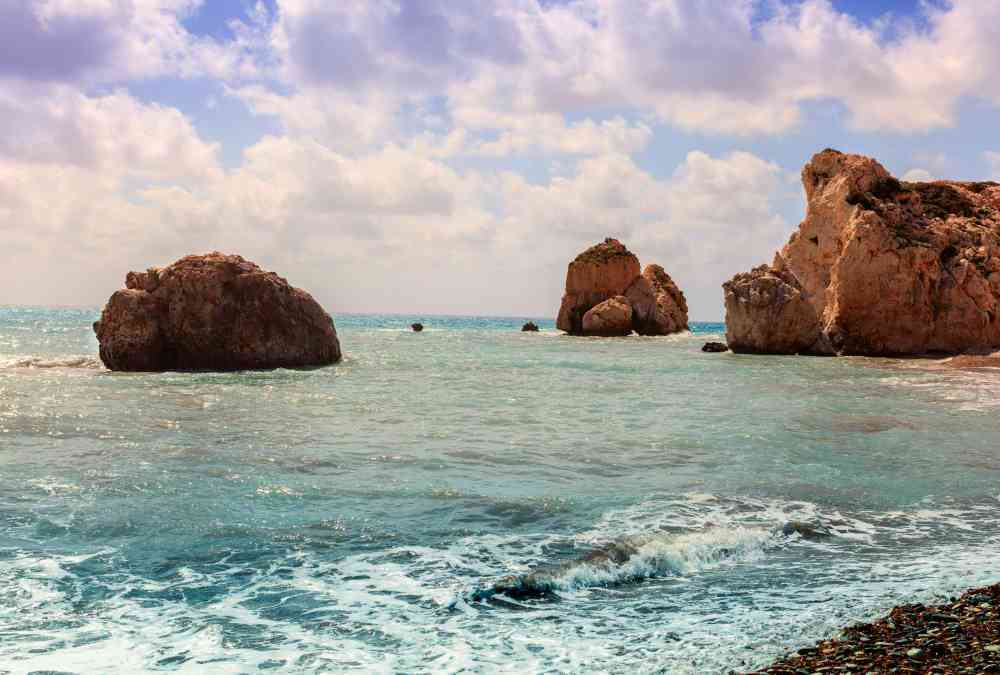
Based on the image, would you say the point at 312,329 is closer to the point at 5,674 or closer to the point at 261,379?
the point at 261,379

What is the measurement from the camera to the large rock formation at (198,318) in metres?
28.1

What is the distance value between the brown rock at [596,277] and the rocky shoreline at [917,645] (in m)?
70.7

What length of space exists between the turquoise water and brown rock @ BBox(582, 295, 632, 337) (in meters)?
53.5

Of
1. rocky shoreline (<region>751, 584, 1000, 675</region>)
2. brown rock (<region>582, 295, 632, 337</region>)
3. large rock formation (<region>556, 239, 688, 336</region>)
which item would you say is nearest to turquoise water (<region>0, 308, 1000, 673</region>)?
rocky shoreline (<region>751, 584, 1000, 675</region>)

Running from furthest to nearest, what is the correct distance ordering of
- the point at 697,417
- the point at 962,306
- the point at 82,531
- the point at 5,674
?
the point at 962,306, the point at 697,417, the point at 82,531, the point at 5,674

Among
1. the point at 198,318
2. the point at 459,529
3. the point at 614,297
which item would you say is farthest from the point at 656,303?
the point at 459,529

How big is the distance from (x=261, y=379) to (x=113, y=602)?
65.2ft

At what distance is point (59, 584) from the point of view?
710cm

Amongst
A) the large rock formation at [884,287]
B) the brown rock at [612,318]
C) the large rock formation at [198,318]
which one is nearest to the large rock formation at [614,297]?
the brown rock at [612,318]

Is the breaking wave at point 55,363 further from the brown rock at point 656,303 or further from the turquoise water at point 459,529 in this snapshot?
the brown rock at point 656,303

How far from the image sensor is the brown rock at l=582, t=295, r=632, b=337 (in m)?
73.2

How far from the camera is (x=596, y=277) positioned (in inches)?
3034

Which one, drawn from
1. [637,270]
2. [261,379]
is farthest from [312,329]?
[637,270]

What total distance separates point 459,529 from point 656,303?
69702mm
